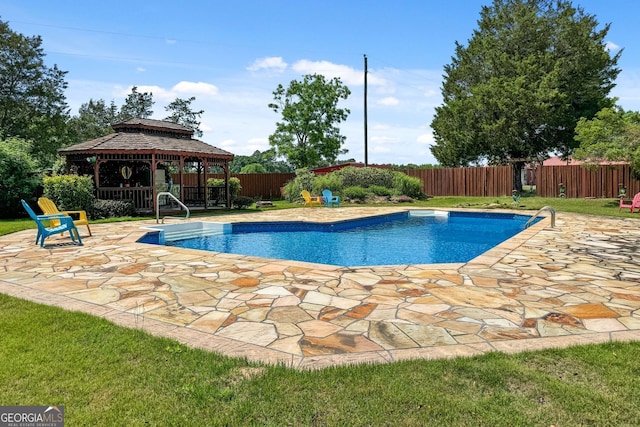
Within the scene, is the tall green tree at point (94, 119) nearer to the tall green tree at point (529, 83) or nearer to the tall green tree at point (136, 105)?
the tall green tree at point (136, 105)

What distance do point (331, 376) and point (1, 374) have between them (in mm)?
2074

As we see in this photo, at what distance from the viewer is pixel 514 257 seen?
662 centimetres

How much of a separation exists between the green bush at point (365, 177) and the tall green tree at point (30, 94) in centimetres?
1949

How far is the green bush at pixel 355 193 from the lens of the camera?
21031mm

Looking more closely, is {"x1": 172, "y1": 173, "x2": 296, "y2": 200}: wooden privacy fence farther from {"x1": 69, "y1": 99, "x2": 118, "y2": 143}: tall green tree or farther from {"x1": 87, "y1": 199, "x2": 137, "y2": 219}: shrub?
{"x1": 69, "y1": 99, "x2": 118, "y2": 143}: tall green tree

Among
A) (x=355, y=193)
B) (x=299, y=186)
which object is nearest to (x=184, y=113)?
(x=299, y=186)

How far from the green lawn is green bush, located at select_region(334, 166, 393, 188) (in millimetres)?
19465

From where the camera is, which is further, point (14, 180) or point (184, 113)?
point (184, 113)

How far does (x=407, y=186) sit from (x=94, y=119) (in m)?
35.8

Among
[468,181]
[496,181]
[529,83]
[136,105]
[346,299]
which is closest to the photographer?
[346,299]

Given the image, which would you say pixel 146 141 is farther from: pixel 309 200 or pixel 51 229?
pixel 51 229

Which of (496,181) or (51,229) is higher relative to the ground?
(496,181)

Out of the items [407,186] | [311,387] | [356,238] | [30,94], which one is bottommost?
[356,238]

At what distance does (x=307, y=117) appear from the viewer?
32844 mm
